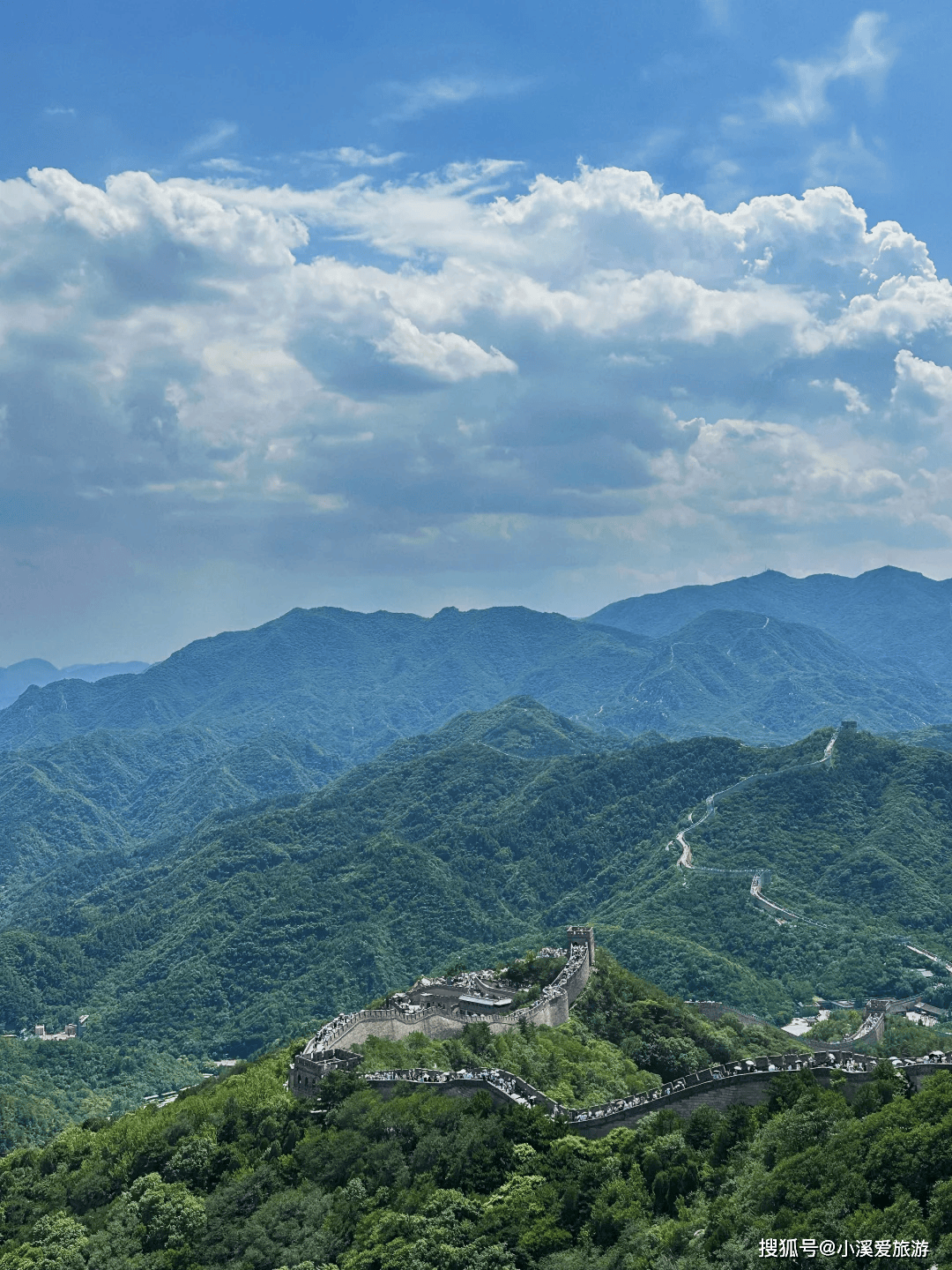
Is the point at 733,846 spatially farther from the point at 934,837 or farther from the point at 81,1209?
the point at 81,1209

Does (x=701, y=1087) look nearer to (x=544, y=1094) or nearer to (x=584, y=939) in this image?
(x=544, y=1094)

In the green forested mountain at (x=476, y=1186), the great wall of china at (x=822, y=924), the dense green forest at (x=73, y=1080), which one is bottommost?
the dense green forest at (x=73, y=1080)

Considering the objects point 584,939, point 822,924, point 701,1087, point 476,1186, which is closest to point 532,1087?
point 476,1186

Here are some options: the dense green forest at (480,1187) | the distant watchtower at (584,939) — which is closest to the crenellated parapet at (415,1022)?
the dense green forest at (480,1187)

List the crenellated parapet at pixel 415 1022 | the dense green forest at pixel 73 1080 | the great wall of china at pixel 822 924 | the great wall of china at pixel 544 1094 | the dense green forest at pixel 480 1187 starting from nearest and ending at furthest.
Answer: the dense green forest at pixel 480 1187 → the great wall of china at pixel 544 1094 → the crenellated parapet at pixel 415 1022 → the great wall of china at pixel 822 924 → the dense green forest at pixel 73 1080

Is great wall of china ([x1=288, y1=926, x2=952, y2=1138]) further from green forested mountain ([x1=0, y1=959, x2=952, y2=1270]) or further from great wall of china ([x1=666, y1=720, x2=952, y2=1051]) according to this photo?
great wall of china ([x1=666, y1=720, x2=952, y2=1051])

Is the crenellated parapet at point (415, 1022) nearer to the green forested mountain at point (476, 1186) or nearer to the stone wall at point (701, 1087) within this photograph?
the green forested mountain at point (476, 1186)

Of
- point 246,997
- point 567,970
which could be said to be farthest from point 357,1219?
point 246,997
